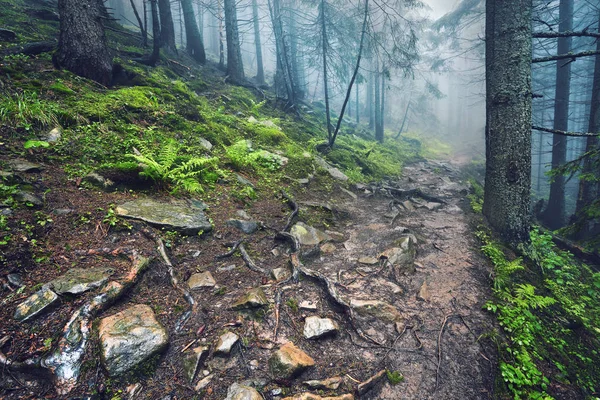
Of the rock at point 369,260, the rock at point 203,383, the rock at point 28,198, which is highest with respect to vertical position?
the rock at point 28,198

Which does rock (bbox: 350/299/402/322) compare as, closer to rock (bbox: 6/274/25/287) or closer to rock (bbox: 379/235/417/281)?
rock (bbox: 379/235/417/281)

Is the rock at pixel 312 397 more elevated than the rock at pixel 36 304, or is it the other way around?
the rock at pixel 36 304

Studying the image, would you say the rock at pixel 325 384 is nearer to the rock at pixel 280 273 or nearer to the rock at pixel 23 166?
the rock at pixel 280 273

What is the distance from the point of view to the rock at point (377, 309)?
10.0 feet

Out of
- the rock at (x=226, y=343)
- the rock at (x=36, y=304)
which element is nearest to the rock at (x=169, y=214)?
the rock at (x=36, y=304)

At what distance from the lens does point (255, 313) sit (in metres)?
2.78

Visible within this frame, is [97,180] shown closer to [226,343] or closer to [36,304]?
[36,304]

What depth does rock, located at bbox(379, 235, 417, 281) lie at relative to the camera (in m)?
4.01

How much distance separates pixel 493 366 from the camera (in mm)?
2479

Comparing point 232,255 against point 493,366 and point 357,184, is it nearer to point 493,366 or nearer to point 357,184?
point 493,366

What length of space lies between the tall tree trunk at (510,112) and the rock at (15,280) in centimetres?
657

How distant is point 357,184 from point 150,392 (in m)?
7.47

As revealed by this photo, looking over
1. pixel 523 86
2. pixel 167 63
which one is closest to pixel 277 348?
pixel 523 86

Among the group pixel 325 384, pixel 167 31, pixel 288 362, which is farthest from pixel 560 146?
pixel 167 31
